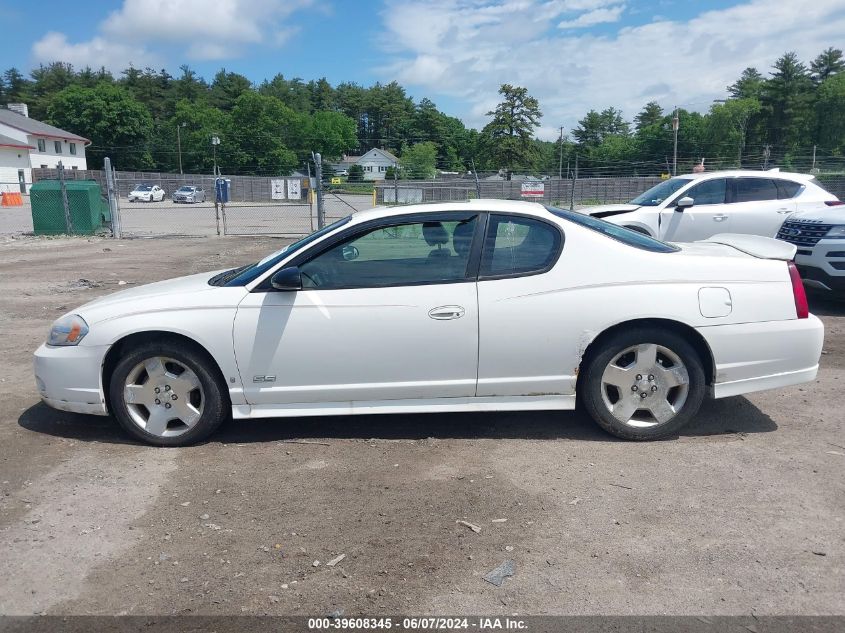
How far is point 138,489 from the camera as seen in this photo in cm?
396

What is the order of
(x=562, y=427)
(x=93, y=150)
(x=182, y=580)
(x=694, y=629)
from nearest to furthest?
(x=694, y=629) → (x=182, y=580) → (x=562, y=427) → (x=93, y=150)

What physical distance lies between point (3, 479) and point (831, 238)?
841 cm

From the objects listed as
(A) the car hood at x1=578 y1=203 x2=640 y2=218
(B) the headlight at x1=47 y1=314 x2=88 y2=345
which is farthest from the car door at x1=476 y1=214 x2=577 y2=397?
(A) the car hood at x1=578 y1=203 x2=640 y2=218

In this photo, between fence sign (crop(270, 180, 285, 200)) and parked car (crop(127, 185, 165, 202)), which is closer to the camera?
fence sign (crop(270, 180, 285, 200))

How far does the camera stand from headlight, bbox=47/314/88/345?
455 centimetres

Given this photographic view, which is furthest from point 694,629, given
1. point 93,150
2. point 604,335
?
point 93,150

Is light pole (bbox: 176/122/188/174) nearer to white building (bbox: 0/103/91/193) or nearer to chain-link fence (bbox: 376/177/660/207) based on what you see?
white building (bbox: 0/103/91/193)

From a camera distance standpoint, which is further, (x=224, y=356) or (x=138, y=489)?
(x=224, y=356)

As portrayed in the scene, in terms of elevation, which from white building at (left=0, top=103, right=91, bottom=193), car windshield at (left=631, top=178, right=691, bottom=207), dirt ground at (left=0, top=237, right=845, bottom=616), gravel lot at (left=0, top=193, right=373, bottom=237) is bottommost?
dirt ground at (left=0, top=237, right=845, bottom=616)

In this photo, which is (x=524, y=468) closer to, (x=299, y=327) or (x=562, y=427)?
(x=562, y=427)

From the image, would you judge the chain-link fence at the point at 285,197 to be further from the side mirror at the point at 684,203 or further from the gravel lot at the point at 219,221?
the side mirror at the point at 684,203

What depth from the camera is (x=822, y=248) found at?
801 cm

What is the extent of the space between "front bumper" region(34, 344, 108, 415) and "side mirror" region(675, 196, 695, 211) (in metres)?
8.40

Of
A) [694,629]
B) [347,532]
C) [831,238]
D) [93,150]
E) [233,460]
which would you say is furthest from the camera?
[93,150]
